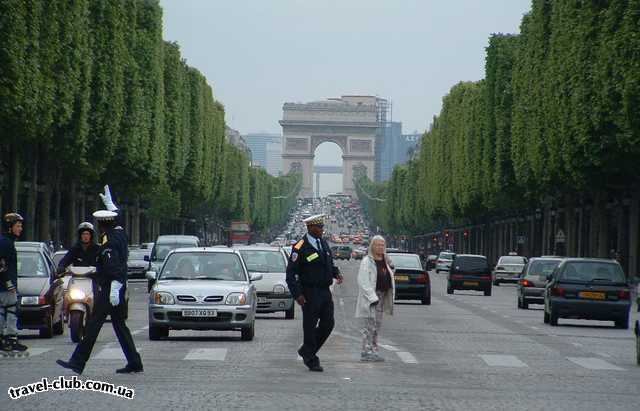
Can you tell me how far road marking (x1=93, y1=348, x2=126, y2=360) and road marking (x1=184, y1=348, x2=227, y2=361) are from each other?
93 cm

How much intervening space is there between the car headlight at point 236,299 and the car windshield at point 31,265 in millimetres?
3770

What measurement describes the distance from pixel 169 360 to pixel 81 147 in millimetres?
44740

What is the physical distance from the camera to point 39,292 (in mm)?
27391

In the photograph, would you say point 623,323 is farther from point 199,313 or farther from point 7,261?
point 7,261

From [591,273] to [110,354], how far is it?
648 inches

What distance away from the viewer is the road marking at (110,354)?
2223cm

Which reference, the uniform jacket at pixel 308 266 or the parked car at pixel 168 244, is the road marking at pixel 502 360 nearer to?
the uniform jacket at pixel 308 266

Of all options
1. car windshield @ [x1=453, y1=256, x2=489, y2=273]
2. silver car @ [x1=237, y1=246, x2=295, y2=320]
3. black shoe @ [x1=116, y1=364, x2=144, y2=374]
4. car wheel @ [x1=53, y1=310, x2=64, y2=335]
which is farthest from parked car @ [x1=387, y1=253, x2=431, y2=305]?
black shoe @ [x1=116, y1=364, x2=144, y2=374]

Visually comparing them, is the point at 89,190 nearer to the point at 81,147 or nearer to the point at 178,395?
the point at 81,147

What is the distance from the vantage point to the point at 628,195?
A: 72500 mm

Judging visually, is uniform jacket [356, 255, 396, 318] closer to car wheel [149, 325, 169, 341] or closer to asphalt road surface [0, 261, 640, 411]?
asphalt road surface [0, 261, 640, 411]

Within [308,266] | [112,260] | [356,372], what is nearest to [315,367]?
→ [356,372]

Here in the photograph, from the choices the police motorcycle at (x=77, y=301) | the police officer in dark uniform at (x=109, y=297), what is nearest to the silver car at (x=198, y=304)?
the police motorcycle at (x=77, y=301)

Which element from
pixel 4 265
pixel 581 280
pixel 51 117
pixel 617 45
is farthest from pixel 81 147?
pixel 4 265
